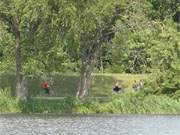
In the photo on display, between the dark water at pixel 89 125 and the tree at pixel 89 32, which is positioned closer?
the dark water at pixel 89 125

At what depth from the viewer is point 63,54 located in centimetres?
5316

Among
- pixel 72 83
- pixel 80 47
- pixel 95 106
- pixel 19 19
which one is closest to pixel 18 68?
pixel 19 19

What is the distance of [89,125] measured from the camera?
40.5m

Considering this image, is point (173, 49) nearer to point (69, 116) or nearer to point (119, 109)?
point (119, 109)

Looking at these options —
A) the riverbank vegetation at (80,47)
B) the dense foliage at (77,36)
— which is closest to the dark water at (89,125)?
the riverbank vegetation at (80,47)

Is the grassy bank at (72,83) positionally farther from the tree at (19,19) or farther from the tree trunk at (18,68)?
the tree at (19,19)

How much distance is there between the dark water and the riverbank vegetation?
9.71 feet

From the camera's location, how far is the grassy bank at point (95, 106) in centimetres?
4856

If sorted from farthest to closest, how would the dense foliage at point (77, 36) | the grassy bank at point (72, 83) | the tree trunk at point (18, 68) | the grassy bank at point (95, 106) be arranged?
the grassy bank at point (72, 83), the tree trunk at point (18, 68), the dense foliage at point (77, 36), the grassy bank at point (95, 106)

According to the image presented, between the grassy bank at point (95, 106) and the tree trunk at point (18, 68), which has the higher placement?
the tree trunk at point (18, 68)

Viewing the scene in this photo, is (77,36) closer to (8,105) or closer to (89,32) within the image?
(89,32)

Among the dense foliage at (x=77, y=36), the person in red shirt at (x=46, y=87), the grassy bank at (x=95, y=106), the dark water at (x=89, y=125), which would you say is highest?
the dense foliage at (x=77, y=36)

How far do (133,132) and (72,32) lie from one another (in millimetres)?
Answer: 14606

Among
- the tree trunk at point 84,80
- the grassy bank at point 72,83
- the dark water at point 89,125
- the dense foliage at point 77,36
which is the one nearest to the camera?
the dark water at point 89,125
